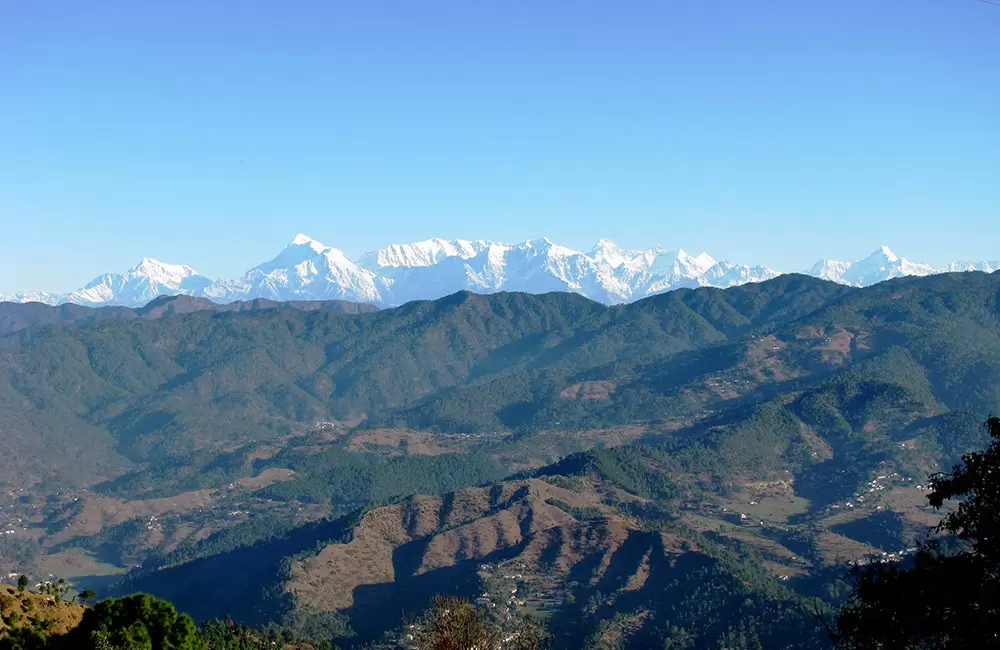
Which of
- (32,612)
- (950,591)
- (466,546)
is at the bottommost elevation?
(466,546)

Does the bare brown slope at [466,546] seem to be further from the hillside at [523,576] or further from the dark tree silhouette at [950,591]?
the dark tree silhouette at [950,591]

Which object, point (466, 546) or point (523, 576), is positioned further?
point (466, 546)

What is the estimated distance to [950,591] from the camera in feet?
123

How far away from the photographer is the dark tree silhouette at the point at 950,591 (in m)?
36.2

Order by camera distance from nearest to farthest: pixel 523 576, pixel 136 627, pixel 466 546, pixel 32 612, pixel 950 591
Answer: pixel 950 591
pixel 136 627
pixel 32 612
pixel 523 576
pixel 466 546

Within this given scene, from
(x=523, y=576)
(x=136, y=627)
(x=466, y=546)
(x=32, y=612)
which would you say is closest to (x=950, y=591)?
(x=136, y=627)

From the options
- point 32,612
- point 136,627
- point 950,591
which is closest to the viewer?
point 950,591

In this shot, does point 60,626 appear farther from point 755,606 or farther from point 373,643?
point 755,606

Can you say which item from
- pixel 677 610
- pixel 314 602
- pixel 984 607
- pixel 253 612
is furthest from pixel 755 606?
pixel 984 607

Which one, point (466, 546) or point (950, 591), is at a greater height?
point (950, 591)

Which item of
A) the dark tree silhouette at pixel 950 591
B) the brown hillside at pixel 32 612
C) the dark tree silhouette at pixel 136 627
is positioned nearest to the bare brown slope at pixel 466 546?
the brown hillside at pixel 32 612

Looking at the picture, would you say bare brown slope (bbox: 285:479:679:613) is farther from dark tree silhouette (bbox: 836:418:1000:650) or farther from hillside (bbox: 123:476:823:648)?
dark tree silhouette (bbox: 836:418:1000:650)

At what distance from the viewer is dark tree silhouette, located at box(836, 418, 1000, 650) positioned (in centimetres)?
3622

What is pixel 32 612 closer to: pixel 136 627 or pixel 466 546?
pixel 136 627
